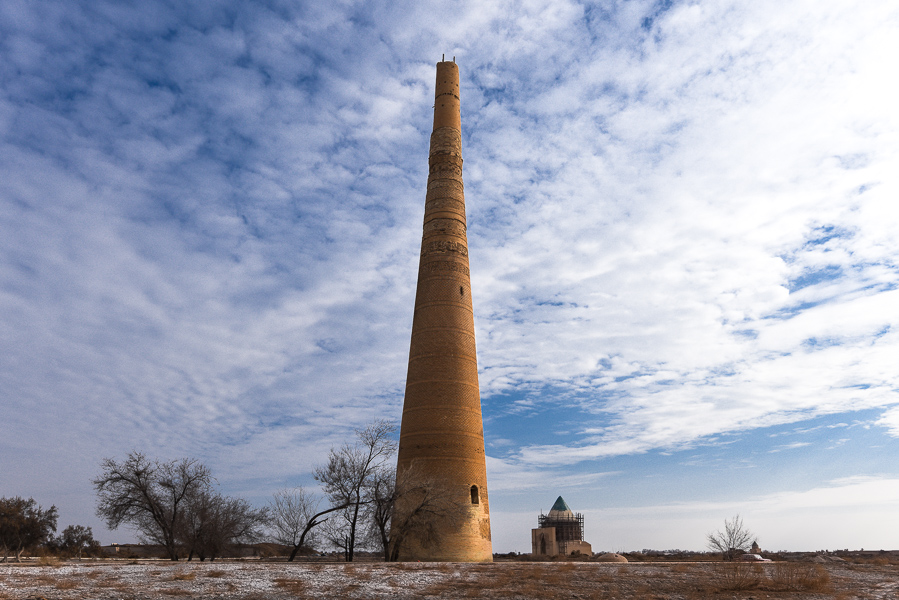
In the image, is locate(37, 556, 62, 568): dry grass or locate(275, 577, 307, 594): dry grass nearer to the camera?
locate(275, 577, 307, 594): dry grass

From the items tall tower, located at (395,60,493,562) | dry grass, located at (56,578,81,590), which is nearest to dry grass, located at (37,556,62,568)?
dry grass, located at (56,578,81,590)

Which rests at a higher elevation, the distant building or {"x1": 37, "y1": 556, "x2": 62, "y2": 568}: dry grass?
the distant building

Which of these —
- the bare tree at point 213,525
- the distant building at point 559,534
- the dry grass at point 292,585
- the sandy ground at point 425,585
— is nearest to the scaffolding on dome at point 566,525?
the distant building at point 559,534

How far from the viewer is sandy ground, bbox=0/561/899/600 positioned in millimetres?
10867

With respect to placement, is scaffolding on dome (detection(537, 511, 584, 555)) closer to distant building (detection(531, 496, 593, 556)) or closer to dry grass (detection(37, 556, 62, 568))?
distant building (detection(531, 496, 593, 556))

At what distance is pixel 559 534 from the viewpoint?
53438 mm

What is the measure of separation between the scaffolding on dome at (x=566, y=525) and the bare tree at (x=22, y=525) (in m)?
35.2

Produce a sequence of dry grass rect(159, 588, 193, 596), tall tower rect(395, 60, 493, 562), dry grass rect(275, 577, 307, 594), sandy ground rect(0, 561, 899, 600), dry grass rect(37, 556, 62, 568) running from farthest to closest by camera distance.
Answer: tall tower rect(395, 60, 493, 562) < dry grass rect(37, 556, 62, 568) < dry grass rect(275, 577, 307, 594) < sandy ground rect(0, 561, 899, 600) < dry grass rect(159, 588, 193, 596)

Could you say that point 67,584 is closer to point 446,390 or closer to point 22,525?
point 446,390

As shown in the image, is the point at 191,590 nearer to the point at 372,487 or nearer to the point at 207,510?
the point at 372,487

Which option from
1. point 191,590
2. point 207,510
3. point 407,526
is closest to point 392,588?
point 191,590

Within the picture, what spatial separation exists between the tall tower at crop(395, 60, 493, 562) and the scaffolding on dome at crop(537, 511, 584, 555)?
29.1 m

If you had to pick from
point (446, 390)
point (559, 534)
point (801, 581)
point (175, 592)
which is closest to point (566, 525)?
point (559, 534)

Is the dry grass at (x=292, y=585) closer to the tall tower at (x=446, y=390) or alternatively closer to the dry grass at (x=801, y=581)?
the dry grass at (x=801, y=581)
